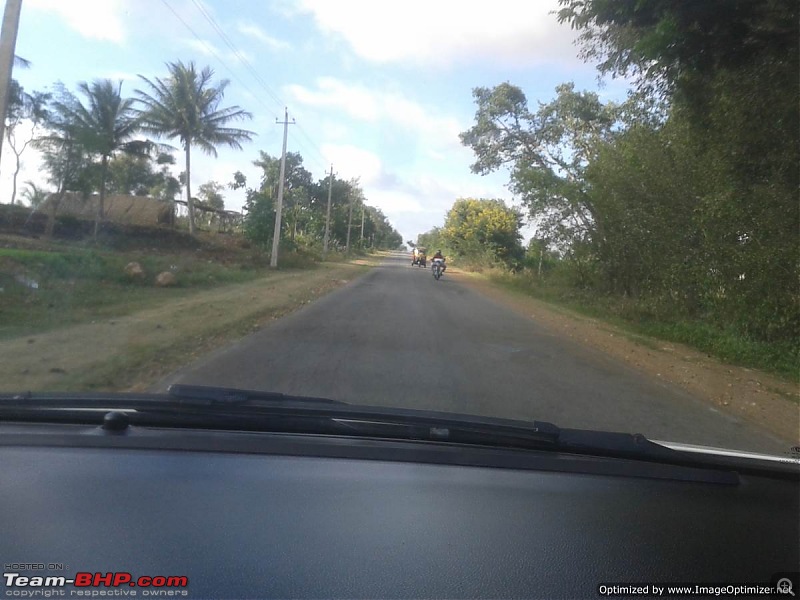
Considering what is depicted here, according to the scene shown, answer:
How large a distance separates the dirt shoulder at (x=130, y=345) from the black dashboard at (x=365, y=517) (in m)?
Answer: 4.74

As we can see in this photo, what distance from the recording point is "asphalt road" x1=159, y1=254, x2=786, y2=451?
6875 millimetres

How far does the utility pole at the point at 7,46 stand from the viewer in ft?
32.3

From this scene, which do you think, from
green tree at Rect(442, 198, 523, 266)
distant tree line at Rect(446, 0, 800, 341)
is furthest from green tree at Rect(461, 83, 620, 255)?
green tree at Rect(442, 198, 523, 266)

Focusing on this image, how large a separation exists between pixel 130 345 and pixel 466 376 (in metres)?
4.75

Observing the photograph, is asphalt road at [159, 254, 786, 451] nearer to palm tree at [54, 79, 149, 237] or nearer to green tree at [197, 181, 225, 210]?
palm tree at [54, 79, 149, 237]

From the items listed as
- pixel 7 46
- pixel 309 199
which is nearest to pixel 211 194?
pixel 309 199

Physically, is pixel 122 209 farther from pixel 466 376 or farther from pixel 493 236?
pixel 466 376

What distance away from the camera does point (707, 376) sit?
1023 centimetres

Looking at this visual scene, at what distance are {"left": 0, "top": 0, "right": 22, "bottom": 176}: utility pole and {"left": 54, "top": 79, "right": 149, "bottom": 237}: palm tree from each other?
19230mm

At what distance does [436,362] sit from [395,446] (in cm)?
618

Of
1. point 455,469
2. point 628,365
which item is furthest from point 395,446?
point 628,365

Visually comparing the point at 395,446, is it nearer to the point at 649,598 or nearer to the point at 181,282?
the point at 649,598

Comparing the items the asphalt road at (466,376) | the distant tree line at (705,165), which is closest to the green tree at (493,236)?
the distant tree line at (705,165)

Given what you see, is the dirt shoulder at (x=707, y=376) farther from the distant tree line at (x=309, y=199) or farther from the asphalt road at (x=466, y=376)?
the distant tree line at (x=309, y=199)
